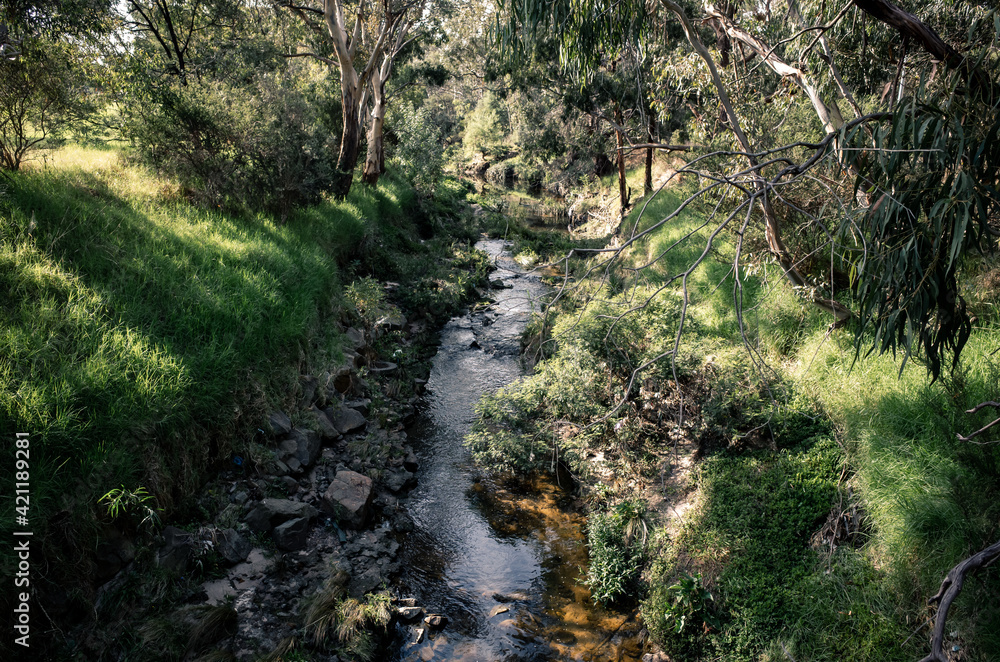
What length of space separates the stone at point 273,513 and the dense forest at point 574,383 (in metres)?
Result: 0.02

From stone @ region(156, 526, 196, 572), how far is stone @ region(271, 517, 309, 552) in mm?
808

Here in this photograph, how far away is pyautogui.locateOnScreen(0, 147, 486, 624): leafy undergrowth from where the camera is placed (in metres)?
3.91

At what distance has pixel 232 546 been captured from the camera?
4809 millimetres

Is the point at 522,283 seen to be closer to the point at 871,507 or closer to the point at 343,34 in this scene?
the point at 343,34

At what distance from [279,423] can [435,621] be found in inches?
114

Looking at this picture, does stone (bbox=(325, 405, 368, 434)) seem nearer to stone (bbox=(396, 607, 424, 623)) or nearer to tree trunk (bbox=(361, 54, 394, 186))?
stone (bbox=(396, 607, 424, 623))

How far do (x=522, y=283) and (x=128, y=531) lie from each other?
40.3 feet

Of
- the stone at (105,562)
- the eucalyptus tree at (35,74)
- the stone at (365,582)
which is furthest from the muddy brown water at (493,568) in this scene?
the eucalyptus tree at (35,74)

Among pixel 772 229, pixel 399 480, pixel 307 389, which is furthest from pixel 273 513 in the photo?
pixel 772 229

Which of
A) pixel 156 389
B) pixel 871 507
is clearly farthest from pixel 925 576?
pixel 156 389

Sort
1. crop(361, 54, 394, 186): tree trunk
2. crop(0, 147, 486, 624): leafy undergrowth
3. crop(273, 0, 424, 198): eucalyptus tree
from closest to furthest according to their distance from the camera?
crop(0, 147, 486, 624): leafy undergrowth → crop(273, 0, 424, 198): eucalyptus tree → crop(361, 54, 394, 186): tree trunk

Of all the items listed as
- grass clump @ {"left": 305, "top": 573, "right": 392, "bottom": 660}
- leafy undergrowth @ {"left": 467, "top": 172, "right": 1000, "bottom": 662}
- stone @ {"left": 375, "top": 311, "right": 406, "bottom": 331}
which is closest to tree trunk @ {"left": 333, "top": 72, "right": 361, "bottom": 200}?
stone @ {"left": 375, "top": 311, "right": 406, "bottom": 331}

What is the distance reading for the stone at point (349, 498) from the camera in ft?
19.1

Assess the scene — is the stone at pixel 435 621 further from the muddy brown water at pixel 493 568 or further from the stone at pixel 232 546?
the stone at pixel 232 546
